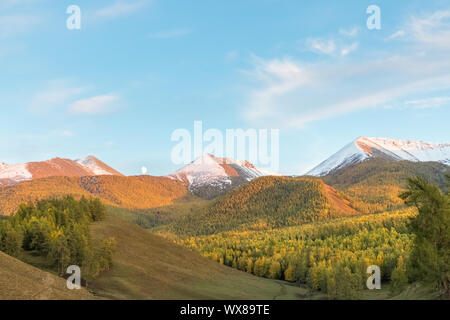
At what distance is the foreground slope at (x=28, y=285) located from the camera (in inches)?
2462

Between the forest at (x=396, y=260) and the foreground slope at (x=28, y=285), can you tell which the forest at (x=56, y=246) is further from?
the forest at (x=396, y=260)

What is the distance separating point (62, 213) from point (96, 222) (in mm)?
20221

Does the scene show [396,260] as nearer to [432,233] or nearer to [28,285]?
[432,233]

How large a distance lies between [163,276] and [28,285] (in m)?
51.1

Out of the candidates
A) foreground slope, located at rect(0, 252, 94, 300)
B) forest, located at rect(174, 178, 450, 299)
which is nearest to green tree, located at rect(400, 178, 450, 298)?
forest, located at rect(174, 178, 450, 299)

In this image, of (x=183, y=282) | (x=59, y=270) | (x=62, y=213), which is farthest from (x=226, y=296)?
(x=62, y=213)

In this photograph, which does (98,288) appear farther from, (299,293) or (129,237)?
(299,293)

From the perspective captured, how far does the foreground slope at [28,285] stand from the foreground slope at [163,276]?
1099 cm

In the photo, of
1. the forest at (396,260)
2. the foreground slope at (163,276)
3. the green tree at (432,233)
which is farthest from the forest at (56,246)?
the green tree at (432,233)

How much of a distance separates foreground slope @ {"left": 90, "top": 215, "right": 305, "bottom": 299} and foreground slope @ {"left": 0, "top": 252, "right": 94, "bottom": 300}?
10985 millimetres

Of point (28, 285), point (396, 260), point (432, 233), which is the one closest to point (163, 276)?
point (28, 285)

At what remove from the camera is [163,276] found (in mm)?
114938
